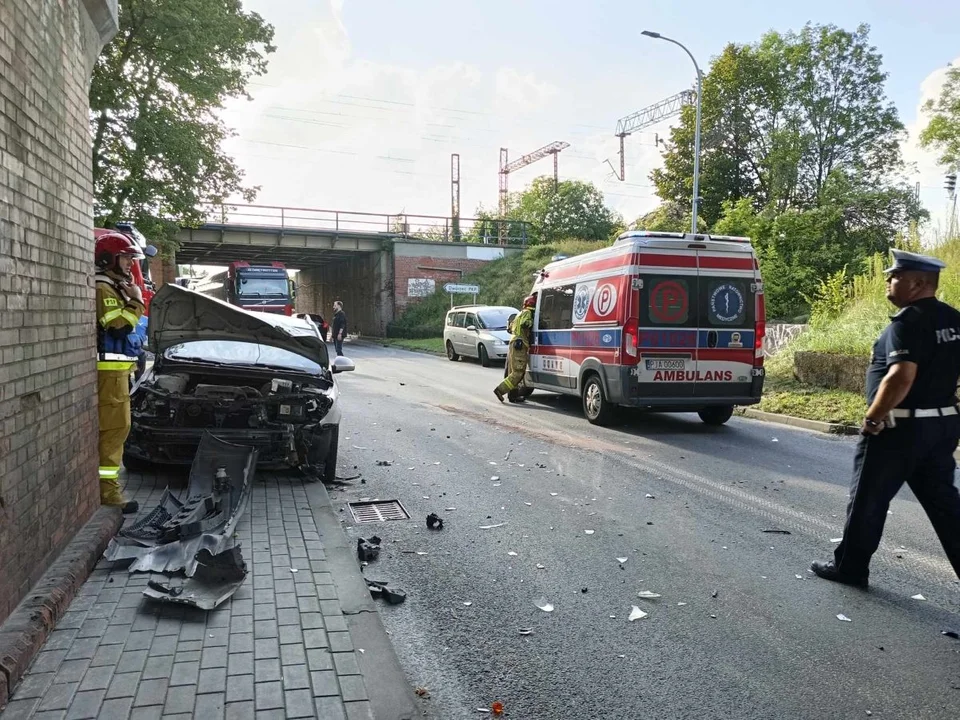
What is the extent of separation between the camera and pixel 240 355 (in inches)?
278

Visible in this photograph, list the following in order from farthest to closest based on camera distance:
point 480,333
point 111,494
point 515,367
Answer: point 480,333
point 515,367
point 111,494

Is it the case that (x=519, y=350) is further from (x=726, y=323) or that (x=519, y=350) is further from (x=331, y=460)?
(x=331, y=460)

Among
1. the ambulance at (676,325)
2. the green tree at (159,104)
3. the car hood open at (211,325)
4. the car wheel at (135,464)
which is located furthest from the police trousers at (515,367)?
the green tree at (159,104)

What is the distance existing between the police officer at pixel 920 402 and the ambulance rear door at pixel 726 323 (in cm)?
563

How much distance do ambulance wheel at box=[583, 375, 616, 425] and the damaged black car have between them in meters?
4.56

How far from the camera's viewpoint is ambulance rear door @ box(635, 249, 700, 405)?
31.5ft

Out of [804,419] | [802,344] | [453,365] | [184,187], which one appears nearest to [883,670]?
[804,419]

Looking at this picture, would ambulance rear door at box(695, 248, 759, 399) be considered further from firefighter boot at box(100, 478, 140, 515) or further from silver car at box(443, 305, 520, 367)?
silver car at box(443, 305, 520, 367)

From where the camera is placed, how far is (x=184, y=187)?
23219 mm

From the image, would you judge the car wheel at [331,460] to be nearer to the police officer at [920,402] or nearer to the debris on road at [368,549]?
the debris on road at [368,549]

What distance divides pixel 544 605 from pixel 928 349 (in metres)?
2.57

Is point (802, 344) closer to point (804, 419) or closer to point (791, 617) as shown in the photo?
point (804, 419)

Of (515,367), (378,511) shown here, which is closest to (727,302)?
(515,367)

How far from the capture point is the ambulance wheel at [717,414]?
1039 centimetres
